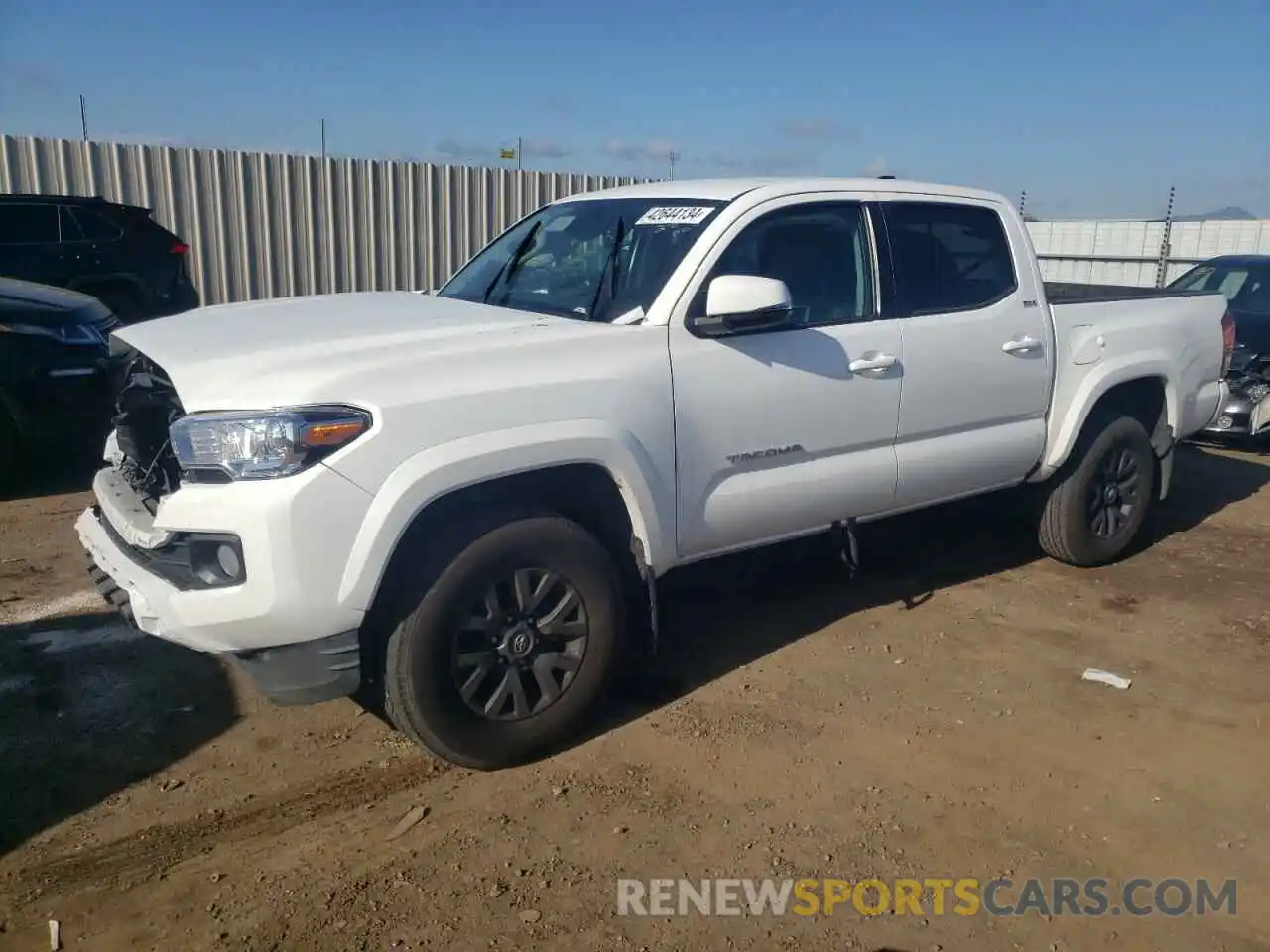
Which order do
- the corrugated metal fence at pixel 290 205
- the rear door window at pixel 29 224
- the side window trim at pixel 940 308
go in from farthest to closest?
the corrugated metal fence at pixel 290 205, the rear door window at pixel 29 224, the side window trim at pixel 940 308

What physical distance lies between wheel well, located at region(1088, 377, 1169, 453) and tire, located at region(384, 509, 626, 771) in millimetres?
3189

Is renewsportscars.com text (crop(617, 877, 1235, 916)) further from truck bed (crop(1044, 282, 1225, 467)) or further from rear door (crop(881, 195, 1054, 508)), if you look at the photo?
truck bed (crop(1044, 282, 1225, 467))

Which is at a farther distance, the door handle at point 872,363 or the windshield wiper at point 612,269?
the door handle at point 872,363

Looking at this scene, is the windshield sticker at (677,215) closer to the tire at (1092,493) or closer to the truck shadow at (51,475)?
the tire at (1092,493)

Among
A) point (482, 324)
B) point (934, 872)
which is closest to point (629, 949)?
point (934, 872)

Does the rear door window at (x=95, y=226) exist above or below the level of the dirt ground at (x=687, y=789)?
above

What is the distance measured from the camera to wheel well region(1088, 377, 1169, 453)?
5438 millimetres

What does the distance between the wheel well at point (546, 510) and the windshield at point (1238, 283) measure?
7607mm

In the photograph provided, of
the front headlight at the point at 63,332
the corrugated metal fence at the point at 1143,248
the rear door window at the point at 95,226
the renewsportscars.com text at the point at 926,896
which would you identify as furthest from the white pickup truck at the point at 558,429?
the corrugated metal fence at the point at 1143,248

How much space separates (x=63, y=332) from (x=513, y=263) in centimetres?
354

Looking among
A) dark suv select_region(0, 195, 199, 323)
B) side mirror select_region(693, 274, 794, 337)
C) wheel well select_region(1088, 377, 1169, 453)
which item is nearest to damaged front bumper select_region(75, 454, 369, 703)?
side mirror select_region(693, 274, 794, 337)

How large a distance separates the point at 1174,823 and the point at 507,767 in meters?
2.15

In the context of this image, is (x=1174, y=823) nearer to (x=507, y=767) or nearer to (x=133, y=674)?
(x=507, y=767)

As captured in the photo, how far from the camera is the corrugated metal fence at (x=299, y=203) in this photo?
11055 mm
